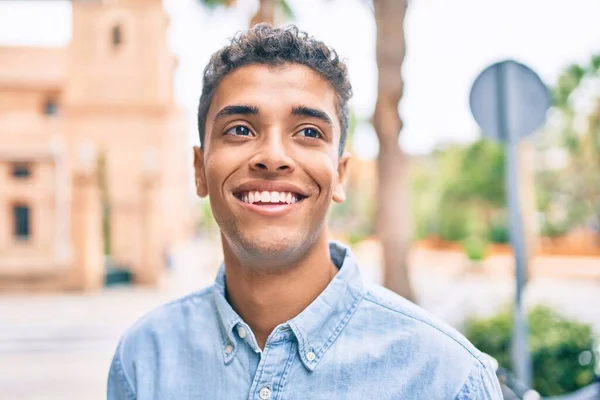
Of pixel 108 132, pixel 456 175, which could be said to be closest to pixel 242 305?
Result: pixel 108 132

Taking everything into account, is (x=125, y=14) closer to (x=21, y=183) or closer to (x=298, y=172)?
(x=21, y=183)

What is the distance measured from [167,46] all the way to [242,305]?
1095 inches

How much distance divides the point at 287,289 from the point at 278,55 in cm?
62

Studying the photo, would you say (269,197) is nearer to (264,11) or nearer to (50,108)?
(264,11)

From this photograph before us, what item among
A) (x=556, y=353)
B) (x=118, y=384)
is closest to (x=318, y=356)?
(x=118, y=384)

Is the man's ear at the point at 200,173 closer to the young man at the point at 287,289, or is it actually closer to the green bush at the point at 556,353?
the young man at the point at 287,289

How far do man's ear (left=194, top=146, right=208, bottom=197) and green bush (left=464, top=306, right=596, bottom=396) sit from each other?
4.37m

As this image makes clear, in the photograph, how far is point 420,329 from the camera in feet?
4.68

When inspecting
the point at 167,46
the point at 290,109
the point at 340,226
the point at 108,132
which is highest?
the point at 167,46

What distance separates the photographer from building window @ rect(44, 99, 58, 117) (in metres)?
26.8

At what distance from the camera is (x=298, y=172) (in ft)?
4.81

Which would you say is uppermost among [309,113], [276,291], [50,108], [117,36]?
[117,36]

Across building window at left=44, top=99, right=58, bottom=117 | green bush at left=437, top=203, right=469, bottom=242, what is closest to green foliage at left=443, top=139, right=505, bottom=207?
green bush at left=437, top=203, right=469, bottom=242

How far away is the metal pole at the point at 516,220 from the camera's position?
3832 millimetres
